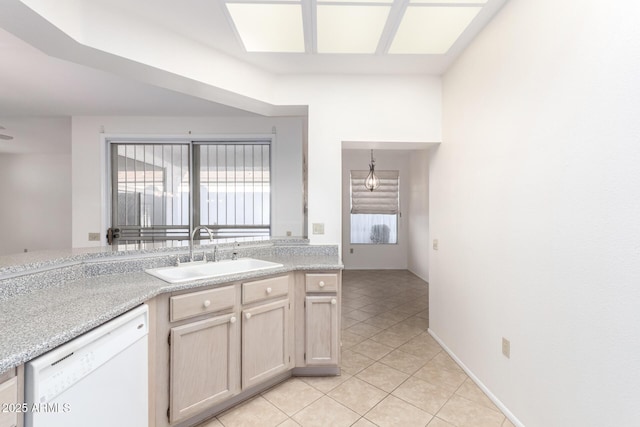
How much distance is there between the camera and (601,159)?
1203 mm

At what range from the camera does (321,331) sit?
2184 millimetres

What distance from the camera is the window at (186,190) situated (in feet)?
13.0

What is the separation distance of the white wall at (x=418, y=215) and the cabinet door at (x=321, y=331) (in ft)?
11.7

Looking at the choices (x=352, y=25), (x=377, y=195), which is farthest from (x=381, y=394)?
(x=377, y=195)

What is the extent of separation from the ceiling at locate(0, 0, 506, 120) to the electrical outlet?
7.07ft

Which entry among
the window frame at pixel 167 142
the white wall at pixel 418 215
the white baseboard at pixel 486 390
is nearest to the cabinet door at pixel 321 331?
the white baseboard at pixel 486 390

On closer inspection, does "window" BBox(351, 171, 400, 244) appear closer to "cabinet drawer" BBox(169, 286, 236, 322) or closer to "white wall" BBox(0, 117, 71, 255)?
"cabinet drawer" BBox(169, 286, 236, 322)

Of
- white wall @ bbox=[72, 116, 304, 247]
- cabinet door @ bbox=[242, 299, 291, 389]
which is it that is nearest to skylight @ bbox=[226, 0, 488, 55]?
white wall @ bbox=[72, 116, 304, 247]

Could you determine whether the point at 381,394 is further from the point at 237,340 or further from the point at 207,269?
the point at 207,269

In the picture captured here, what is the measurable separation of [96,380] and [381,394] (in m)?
1.72

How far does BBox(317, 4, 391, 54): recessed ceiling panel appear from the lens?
186 centimetres

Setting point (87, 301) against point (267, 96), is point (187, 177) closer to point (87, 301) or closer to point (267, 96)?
point (267, 96)

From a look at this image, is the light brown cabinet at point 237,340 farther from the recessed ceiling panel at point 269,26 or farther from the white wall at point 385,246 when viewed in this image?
the white wall at point 385,246

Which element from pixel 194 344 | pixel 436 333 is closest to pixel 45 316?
pixel 194 344
